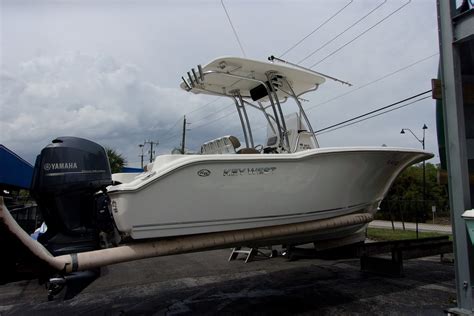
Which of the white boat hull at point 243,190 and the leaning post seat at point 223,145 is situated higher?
the leaning post seat at point 223,145

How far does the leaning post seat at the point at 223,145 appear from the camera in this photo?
4.62 meters

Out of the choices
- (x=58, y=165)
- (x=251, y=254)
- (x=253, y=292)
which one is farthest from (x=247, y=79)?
(x=251, y=254)

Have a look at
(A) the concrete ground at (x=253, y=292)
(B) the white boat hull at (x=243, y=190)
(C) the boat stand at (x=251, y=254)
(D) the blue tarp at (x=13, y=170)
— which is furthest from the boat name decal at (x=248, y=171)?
(C) the boat stand at (x=251, y=254)

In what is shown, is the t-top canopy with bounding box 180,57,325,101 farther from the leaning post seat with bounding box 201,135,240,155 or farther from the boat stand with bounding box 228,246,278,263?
the boat stand with bounding box 228,246,278,263

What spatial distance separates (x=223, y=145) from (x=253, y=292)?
1857mm

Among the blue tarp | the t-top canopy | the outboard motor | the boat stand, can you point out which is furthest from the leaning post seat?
the boat stand

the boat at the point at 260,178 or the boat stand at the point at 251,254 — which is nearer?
the boat at the point at 260,178

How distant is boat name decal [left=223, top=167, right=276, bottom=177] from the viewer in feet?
11.2

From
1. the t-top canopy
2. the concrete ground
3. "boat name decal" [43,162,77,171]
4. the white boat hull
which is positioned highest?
the t-top canopy

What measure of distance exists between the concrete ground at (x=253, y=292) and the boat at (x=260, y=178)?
2.67ft

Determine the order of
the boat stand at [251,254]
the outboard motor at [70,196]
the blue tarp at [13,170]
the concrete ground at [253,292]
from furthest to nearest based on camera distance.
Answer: the boat stand at [251,254], the concrete ground at [253,292], the outboard motor at [70,196], the blue tarp at [13,170]

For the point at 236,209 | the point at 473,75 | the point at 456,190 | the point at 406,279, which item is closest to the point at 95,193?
the point at 236,209

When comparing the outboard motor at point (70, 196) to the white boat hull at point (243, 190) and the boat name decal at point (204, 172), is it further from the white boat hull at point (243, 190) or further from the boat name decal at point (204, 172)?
the boat name decal at point (204, 172)

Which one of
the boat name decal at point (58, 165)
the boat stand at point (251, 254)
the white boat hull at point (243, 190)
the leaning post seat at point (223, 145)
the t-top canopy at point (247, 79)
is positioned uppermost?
the t-top canopy at point (247, 79)
